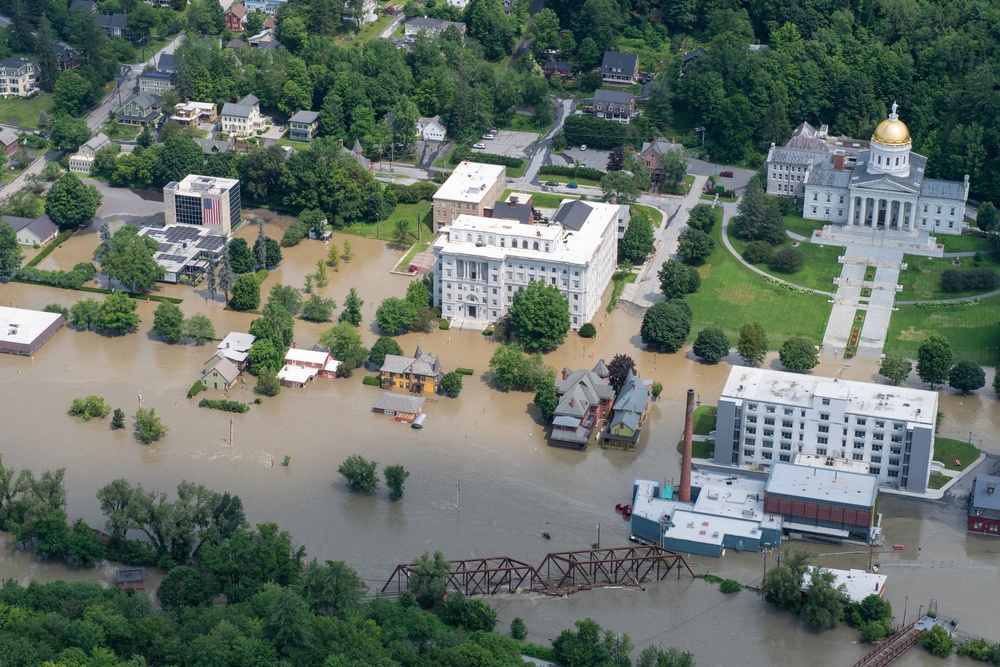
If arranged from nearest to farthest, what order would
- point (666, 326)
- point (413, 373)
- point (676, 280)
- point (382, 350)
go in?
point (413, 373) → point (382, 350) → point (666, 326) → point (676, 280)

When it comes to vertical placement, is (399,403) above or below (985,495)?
below

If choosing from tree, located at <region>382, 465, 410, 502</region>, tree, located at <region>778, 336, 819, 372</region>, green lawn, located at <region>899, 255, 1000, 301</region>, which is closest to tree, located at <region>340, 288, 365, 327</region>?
tree, located at <region>382, 465, 410, 502</region>

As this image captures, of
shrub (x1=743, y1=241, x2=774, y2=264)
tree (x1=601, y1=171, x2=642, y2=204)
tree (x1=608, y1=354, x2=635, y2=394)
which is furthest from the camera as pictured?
tree (x1=601, y1=171, x2=642, y2=204)

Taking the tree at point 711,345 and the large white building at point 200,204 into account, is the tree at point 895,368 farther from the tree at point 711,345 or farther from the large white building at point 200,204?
the large white building at point 200,204

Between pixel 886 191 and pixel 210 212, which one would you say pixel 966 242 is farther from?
pixel 210 212

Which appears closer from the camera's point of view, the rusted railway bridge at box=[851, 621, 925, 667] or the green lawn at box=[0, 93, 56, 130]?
the rusted railway bridge at box=[851, 621, 925, 667]

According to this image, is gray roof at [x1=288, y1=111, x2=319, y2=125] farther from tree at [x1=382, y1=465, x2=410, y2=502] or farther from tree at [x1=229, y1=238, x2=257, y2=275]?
tree at [x1=382, y1=465, x2=410, y2=502]

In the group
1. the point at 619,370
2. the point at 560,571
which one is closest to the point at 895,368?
the point at 619,370
